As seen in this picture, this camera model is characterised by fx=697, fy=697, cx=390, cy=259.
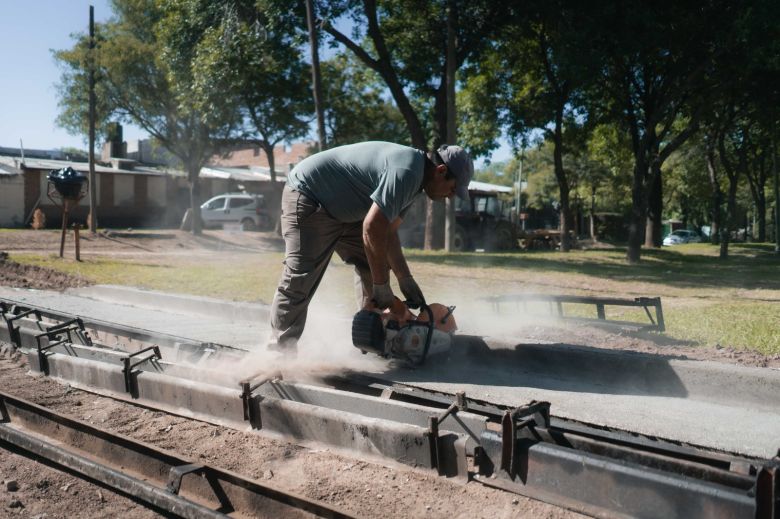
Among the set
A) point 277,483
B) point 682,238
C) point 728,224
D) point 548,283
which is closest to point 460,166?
point 277,483

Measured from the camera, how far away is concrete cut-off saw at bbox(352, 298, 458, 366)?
508cm

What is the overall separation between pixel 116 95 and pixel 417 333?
26.4 m

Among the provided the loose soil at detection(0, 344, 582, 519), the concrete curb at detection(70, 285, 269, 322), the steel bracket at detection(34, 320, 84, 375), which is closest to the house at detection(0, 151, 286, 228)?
the concrete curb at detection(70, 285, 269, 322)

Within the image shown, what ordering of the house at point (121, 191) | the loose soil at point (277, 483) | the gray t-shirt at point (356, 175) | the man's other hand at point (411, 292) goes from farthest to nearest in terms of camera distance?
the house at point (121, 191), the man's other hand at point (411, 292), the gray t-shirt at point (356, 175), the loose soil at point (277, 483)

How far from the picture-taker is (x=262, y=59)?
21.5 m

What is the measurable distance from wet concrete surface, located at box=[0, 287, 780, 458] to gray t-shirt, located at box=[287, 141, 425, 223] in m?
1.43

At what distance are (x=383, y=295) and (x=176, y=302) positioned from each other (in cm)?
556

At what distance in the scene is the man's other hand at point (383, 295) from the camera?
16.0ft

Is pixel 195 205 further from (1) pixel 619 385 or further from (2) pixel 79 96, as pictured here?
(1) pixel 619 385

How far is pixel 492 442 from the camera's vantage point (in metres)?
3.17

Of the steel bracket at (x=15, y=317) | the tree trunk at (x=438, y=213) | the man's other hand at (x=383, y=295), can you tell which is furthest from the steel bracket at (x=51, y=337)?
the tree trunk at (x=438, y=213)

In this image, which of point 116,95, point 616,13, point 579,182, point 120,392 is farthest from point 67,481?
point 579,182

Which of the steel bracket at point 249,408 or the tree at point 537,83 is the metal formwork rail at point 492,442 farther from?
the tree at point 537,83

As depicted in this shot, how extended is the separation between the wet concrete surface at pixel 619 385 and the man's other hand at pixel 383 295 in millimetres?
736
